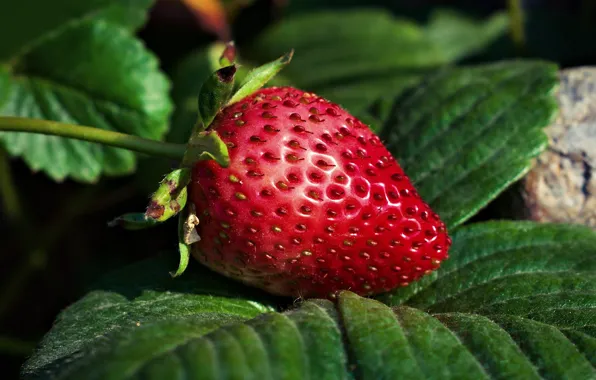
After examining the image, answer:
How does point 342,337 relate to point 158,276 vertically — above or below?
above

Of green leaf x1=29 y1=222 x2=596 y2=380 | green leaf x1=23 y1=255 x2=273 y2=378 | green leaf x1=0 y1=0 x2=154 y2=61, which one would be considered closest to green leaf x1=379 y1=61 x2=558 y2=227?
green leaf x1=29 y1=222 x2=596 y2=380

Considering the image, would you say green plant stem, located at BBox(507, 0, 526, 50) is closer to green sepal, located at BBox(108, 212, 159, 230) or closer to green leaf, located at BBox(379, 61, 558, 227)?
green leaf, located at BBox(379, 61, 558, 227)

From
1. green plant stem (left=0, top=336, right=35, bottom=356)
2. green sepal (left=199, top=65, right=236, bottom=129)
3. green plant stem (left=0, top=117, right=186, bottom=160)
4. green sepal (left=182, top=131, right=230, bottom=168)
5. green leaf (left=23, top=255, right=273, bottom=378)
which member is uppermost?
green sepal (left=199, top=65, right=236, bottom=129)

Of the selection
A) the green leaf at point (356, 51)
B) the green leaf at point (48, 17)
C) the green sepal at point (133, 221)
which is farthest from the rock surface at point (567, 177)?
the green leaf at point (48, 17)

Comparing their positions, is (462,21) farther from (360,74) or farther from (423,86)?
(423,86)

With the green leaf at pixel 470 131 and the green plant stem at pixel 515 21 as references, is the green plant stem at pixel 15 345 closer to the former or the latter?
the green leaf at pixel 470 131

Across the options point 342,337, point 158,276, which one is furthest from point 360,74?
point 342,337

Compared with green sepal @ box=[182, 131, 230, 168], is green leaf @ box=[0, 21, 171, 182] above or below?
below
